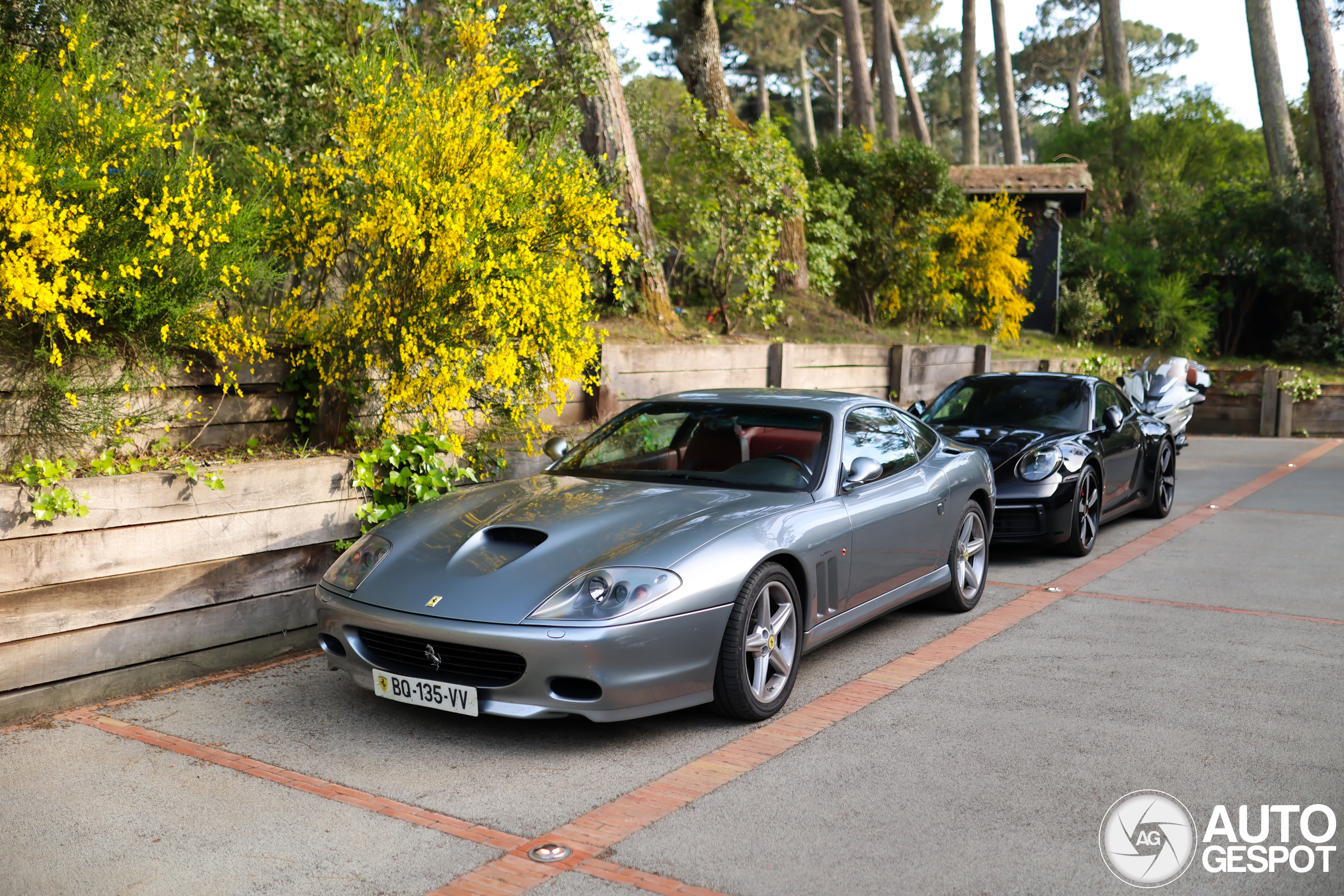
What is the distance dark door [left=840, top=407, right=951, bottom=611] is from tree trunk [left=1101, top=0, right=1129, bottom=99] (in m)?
29.4

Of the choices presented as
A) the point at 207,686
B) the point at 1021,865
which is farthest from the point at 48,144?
the point at 1021,865

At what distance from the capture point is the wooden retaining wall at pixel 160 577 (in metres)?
4.61

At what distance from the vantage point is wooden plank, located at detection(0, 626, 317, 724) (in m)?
4.63

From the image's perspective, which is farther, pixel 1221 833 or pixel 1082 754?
pixel 1082 754

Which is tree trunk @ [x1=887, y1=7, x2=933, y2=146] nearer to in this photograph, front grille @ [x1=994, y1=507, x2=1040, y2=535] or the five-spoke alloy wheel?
the five-spoke alloy wheel

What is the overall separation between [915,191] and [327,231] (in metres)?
11.6

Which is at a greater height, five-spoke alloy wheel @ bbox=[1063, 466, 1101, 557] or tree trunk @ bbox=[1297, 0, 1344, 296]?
tree trunk @ bbox=[1297, 0, 1344, 296]

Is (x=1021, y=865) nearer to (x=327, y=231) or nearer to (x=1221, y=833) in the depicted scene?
(x=1221, y=833)

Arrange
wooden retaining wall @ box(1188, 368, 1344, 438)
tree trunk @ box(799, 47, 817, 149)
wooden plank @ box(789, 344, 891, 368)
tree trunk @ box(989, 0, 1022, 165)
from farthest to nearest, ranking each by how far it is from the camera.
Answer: tree trunk @ box(799, 47, 817, 149) < tree trunk @ box(989, 0, 1022, 165) < wooden retaining wall @ box(1188, 368, 1344, 438) < wooden plank @ box(789, 344, 891, 368)

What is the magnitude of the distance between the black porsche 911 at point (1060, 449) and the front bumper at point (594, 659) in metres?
4.18

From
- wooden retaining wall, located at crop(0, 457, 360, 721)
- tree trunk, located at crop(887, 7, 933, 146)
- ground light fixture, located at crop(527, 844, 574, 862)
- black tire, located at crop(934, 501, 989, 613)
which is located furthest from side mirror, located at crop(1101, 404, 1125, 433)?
tree trunk, located at crop(887, 7, 933, 146)

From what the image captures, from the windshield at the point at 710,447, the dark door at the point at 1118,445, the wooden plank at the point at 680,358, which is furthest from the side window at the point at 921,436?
the wooden plank at the point at 680,358

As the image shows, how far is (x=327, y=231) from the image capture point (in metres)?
6.30

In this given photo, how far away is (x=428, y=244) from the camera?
6195mm
